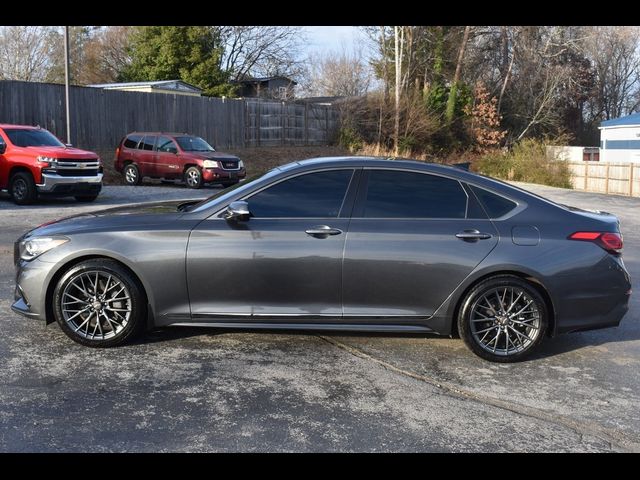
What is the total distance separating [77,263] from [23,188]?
10936 mm

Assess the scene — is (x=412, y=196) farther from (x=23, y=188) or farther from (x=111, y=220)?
(x=23, y=188)

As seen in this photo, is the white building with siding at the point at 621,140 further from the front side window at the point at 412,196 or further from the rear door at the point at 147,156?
the front side window at the point at 412,196

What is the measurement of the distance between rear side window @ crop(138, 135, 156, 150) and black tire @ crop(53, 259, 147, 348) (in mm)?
17363

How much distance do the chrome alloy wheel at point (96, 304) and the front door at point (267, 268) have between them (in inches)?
22.9

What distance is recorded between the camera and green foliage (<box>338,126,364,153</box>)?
37531 mm

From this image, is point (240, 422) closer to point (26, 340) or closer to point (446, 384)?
point (446, 384)

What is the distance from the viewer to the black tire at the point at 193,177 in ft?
70.7

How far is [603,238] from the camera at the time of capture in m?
5.63

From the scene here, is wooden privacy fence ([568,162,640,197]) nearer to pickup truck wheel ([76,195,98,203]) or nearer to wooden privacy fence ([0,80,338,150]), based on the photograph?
wooden privacy fence ([0,80,338,150])

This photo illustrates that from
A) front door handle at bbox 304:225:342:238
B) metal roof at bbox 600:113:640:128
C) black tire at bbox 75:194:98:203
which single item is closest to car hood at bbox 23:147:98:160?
black tire at bbox 75:194:98:203

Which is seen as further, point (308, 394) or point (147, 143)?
point (147, 143)

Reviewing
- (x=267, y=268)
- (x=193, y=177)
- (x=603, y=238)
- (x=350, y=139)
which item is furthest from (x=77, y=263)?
(x=350, y=139)

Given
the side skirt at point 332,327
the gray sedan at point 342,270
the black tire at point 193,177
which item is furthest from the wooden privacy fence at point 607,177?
the side skirt at point 332,327
